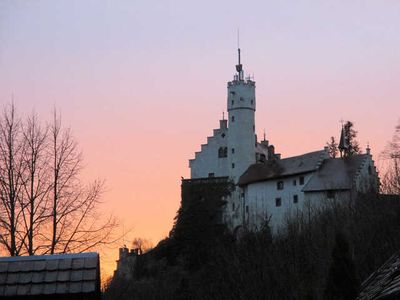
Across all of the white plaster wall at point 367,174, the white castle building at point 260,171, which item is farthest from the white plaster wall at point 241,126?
the white plaster wall at point 367,174

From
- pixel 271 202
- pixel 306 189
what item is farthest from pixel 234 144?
pixel 306 189

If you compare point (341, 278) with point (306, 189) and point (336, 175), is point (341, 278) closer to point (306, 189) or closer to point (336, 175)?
point (336, 175)

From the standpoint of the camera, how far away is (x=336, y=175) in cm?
6512

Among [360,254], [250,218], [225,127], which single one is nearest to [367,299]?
[360,254]

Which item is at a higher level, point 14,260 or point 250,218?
point 250,218

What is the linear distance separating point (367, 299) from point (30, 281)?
5.93 m

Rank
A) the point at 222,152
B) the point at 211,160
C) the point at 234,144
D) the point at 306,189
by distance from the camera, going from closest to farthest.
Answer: the point at 306,189, the point at 234,144, the point at 211,160, the point at 222,152

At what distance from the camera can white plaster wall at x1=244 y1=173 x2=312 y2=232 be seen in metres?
67.2

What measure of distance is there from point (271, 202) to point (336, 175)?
7.64 metres

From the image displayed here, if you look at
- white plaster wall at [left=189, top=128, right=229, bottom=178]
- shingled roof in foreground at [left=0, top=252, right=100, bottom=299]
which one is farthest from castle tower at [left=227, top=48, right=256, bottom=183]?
shingled roof in foreground at [left=0, top=252, right=100, bottom=299]

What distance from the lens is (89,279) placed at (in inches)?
368

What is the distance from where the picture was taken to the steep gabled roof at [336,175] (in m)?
63.6

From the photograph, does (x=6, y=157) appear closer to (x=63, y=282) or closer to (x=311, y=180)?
(x=63, y=282)

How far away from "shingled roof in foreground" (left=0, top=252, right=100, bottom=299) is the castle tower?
2692 inches
